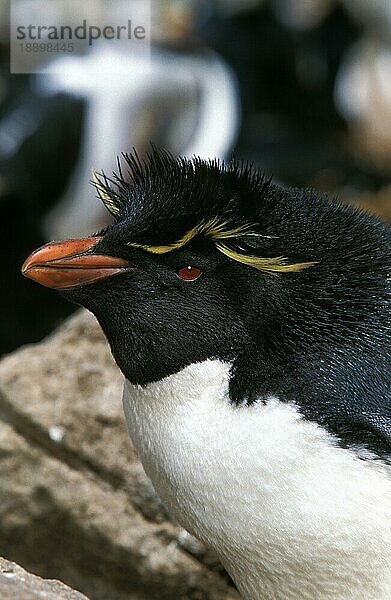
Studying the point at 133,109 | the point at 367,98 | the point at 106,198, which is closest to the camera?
the point at 106,198

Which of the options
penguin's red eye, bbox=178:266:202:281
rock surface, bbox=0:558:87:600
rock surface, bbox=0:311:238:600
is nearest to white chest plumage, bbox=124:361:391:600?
penguin's red eye, bbox=178:266:202:281

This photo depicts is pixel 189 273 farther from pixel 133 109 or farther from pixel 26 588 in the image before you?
pixel 133 109

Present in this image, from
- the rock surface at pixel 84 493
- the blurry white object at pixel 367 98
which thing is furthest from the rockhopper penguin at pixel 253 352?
the blurry white object at pixel 367 98

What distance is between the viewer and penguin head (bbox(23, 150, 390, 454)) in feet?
5.18

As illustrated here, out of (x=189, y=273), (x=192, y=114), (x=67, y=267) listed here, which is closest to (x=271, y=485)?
(x=189, y=273)

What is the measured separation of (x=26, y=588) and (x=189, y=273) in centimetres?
51

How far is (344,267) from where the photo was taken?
1657 mm

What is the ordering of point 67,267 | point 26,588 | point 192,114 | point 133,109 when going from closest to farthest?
point 26,588
point 67,267
point 133,109
point 192,114

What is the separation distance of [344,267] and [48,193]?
10.4 feet

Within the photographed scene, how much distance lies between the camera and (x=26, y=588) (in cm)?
144

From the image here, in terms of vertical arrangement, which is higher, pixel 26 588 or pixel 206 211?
pixel 206 211

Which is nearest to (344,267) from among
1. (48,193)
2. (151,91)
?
(48,193)

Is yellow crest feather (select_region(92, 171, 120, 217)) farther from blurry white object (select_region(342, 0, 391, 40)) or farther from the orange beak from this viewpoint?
blurry white object (select_region(342, 0, 391, 40))

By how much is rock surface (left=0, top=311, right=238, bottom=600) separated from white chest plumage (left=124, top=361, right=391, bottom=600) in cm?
48
